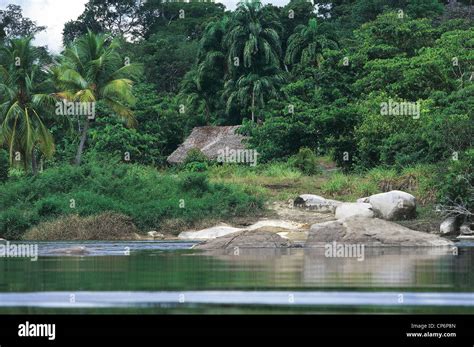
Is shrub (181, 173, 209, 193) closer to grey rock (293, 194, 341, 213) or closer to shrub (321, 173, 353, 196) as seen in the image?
grey rock (293, 194, 341, 213)

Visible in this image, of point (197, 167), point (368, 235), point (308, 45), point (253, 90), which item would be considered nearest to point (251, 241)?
point (368, 235)

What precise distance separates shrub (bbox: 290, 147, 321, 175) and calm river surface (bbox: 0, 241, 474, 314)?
63.7 feet

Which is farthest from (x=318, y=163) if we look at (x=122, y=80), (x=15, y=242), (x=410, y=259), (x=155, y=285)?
(x=155, y=285)

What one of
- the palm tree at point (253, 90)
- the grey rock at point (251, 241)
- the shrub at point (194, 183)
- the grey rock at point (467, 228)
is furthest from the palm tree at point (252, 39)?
the grey rock at point (251, 241)

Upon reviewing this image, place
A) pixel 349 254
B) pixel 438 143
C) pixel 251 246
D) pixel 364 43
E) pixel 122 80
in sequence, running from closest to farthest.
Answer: pixel 349 254
pixel 251 246
pixel 438 143
pixel 122 80
pixel 364 43

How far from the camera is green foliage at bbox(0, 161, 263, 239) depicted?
40.4 m

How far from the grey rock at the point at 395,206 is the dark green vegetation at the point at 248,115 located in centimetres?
103

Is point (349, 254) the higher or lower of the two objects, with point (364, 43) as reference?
lower

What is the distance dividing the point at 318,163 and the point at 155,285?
109 feet

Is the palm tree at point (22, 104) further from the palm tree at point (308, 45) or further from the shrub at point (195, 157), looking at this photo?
the palm tree at point (308, 45)

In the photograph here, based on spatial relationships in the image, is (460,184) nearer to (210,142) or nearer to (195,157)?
(195,157)

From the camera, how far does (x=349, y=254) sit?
2861cm
